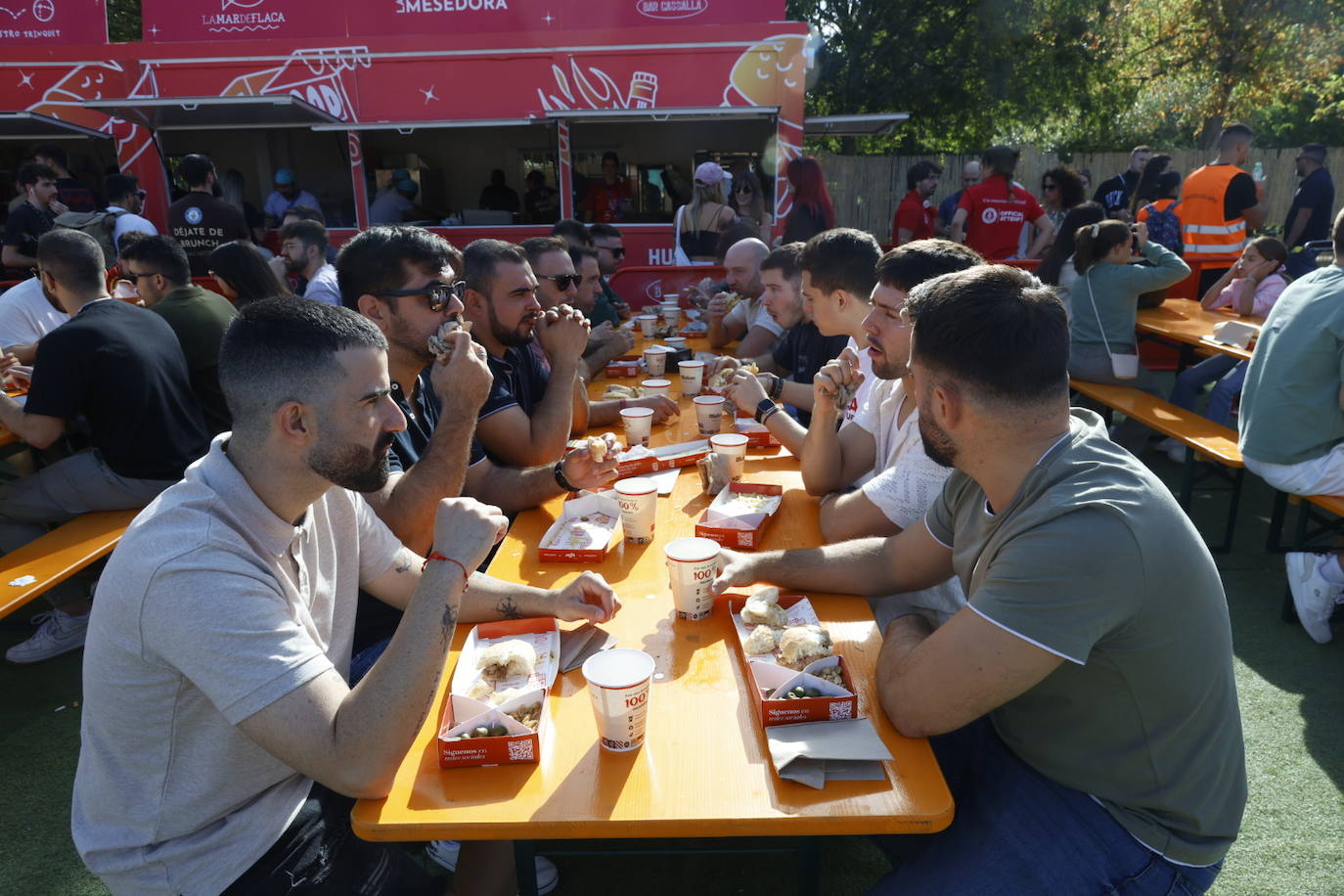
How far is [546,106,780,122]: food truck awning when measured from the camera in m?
10.1

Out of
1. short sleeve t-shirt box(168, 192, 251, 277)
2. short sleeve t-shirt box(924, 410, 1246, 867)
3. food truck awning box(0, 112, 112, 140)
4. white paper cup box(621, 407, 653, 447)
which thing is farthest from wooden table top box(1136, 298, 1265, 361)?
food truck awning box(0, 112, 112, 140)

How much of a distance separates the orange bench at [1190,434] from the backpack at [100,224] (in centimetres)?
844

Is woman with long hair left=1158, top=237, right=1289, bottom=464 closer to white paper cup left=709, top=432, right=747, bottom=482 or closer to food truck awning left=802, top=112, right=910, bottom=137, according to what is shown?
white paper cup left=709, top=432, right=747, bottom=482

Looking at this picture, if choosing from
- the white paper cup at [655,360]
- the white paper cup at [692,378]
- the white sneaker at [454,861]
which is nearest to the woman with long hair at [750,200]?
the white paper cup at [655,360]

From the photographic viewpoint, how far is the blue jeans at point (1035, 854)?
1.62m

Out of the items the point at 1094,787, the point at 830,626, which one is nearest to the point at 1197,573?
the point at 1094,787

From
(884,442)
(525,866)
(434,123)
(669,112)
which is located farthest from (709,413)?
(434,123)

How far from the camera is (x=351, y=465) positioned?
1.74 metres

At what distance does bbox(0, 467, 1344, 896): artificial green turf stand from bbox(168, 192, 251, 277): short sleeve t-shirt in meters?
5.86

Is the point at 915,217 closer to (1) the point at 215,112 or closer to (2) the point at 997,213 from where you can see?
(2) the point at 997,213

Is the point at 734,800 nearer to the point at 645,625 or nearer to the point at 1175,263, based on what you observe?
the point at 645,625

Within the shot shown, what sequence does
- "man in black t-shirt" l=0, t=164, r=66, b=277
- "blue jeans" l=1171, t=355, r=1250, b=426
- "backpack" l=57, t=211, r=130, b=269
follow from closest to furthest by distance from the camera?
"blue jeans" l=1171, t=355, r=1250, b=426 → "backpack" l=57, t=211, r=130, b=269 → "man in black t-shirt" l=0, t=164, r=66, b=277

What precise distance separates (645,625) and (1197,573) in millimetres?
1216

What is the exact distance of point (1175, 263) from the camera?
5.76 metres
